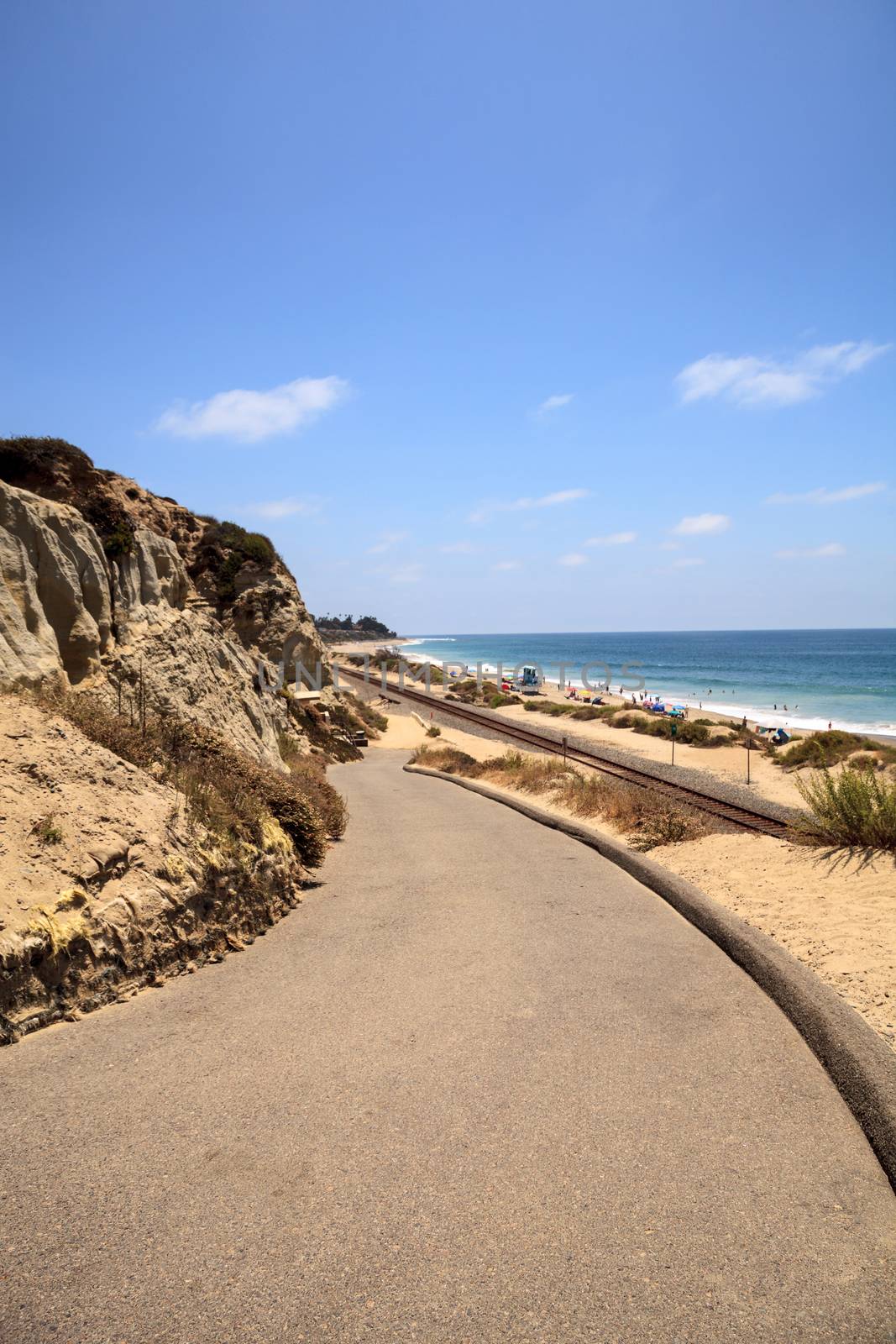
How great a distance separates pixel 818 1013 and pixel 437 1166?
324 centimetres

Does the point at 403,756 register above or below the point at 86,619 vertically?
below

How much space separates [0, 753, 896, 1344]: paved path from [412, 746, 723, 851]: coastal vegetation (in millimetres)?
5595

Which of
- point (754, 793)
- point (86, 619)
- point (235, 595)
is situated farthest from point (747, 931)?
point (235, 595)

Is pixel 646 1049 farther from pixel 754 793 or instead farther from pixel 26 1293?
pixel 754 793

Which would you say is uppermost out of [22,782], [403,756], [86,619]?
[86,619]

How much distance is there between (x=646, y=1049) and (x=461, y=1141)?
5.68 feet

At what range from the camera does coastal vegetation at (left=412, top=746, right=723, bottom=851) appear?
12320mm

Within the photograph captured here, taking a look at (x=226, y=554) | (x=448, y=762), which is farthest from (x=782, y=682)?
(x=226, y=554)

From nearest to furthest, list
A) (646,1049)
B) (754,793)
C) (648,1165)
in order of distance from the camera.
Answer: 1. (648,1165)
2. (646,1049)
3. (754,793)

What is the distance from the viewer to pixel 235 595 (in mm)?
26984

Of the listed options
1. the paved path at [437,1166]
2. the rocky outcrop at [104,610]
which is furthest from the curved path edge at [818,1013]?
the rocky outcrop at [104,610]

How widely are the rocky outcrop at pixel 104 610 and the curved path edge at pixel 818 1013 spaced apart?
739cm

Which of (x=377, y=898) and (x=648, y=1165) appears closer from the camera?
(x=648, y=1165)

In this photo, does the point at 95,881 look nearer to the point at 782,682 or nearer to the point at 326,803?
the point at 326,803
